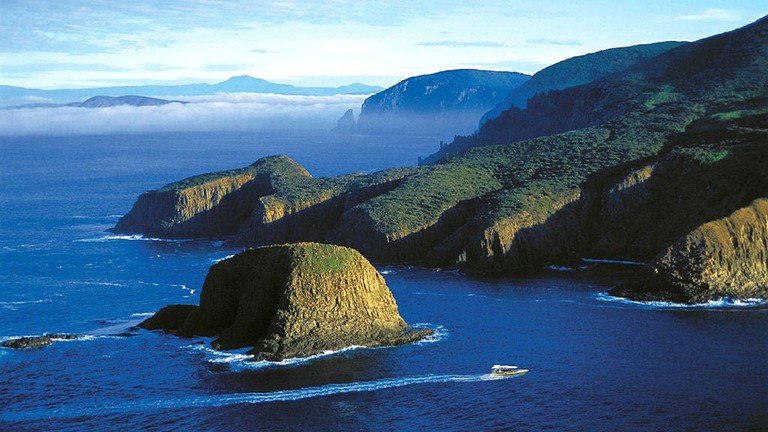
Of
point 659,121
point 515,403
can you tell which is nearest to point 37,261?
point 515,403

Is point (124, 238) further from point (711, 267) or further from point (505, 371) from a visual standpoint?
point (505, 371)

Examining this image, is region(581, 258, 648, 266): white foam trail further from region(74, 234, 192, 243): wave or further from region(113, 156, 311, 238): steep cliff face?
region(74, 234, 192, 243): wave

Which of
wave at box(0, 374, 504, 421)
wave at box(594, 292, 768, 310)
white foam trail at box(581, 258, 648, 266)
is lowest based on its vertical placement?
wave at box(0, 374, 504, 421)

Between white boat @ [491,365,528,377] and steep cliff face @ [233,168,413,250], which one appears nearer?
white boat @ [491,365,528,377]

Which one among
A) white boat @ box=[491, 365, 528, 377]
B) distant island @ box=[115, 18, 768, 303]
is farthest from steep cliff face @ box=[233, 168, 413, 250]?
white boat @ box=[491, 365, 528, 377]

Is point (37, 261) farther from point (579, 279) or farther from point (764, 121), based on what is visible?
point (764, 121)

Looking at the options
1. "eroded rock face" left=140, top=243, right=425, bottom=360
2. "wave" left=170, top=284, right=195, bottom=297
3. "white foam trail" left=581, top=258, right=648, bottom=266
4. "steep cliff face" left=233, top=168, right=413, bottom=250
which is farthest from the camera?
"steep cliff face" left=233, top=168, right=413, bottom=250

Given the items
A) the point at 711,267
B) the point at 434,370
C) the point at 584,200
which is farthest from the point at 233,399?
the point at 584,200

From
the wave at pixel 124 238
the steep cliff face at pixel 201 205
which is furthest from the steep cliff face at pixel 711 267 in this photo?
the steep cliff face at pixel 201 205
